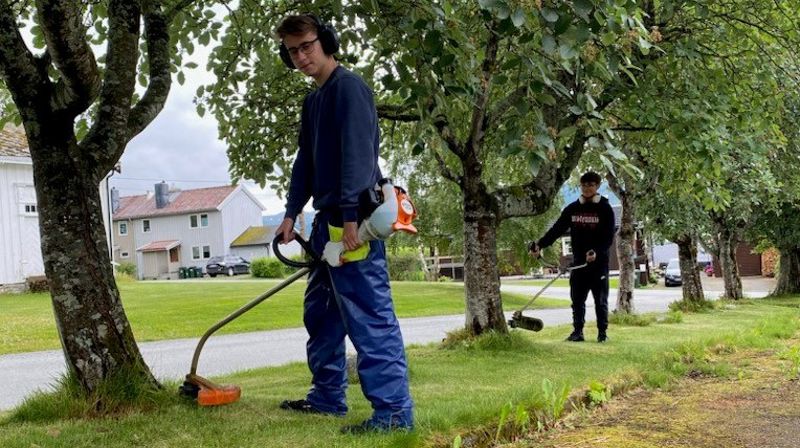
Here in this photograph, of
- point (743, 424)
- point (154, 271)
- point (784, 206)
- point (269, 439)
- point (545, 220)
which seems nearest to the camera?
point (269, 439)

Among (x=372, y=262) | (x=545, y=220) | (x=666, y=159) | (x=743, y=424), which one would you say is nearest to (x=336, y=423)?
(x=372, y=262)

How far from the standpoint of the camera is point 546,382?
4188mm

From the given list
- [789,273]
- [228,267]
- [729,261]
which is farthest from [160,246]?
[729,261]

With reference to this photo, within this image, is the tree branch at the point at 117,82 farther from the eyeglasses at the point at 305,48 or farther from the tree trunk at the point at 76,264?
the eyeglasses at the point at 305,48

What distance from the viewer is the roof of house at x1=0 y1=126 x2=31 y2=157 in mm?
24266

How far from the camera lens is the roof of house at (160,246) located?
197 feet

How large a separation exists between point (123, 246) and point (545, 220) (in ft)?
163

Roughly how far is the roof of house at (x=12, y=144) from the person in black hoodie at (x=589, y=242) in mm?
21422

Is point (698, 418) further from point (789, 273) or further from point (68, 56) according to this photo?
point (789, 273)

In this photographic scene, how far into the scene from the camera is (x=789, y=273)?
80.1ft

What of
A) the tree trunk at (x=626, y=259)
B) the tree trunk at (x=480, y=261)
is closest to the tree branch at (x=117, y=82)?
the tree trunk at (x=480, y=261)

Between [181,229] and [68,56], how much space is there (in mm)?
59870

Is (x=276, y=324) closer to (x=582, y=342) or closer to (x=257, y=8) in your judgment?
(x=582, y=342)

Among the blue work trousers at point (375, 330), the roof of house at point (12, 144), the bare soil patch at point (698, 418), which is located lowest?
the bare soil patch at point (698, 418)
